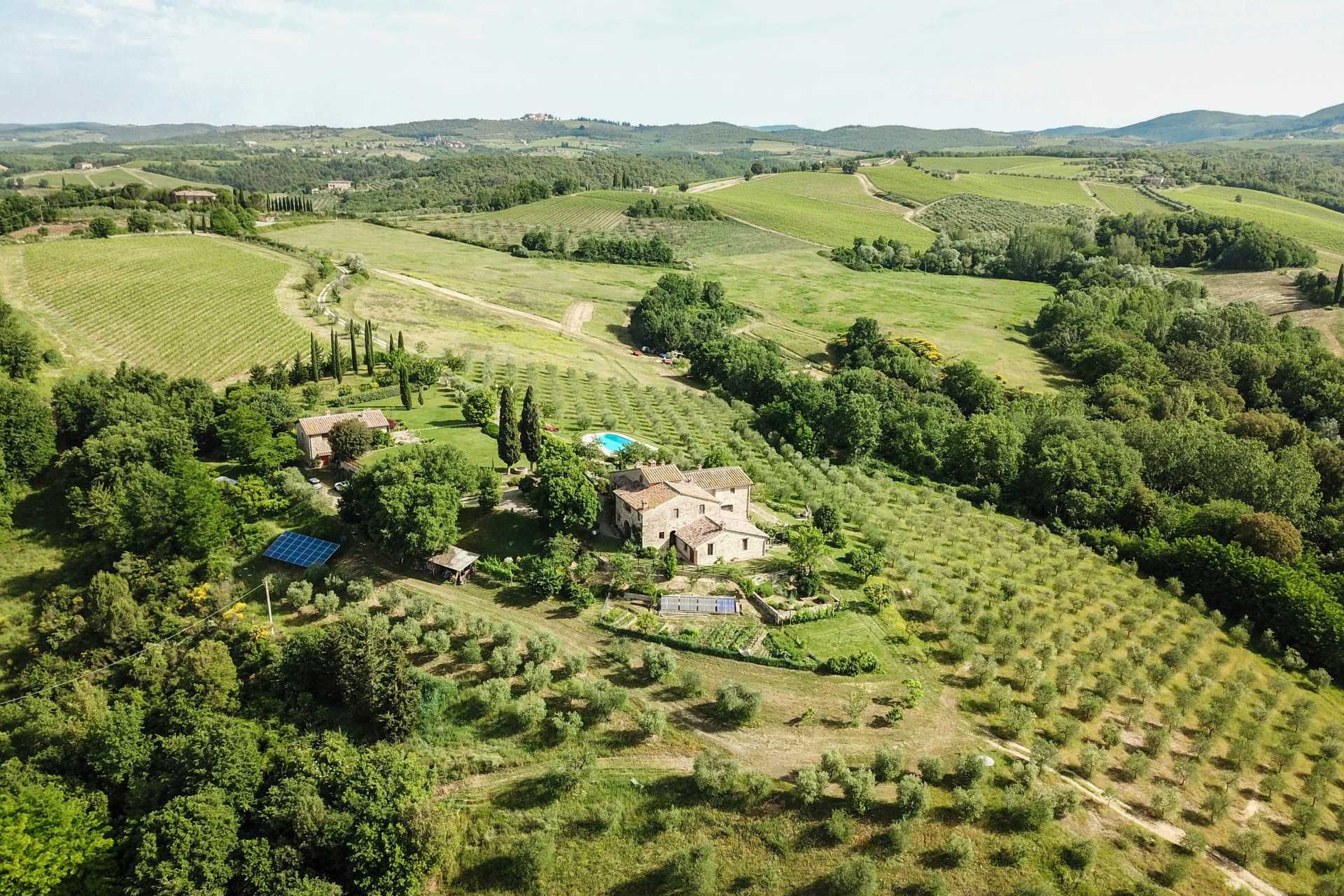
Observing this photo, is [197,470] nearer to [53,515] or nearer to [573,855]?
[53,515]

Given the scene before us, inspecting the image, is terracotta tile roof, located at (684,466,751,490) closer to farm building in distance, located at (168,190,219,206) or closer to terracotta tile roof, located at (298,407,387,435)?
terracotta tile roof, located at (298,407,387,435)

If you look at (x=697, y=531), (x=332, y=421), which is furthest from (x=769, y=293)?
(x=697, y=531)

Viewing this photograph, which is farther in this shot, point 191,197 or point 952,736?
point 191,197

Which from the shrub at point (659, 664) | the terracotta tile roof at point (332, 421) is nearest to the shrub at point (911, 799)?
the shrub at point (659, 664)

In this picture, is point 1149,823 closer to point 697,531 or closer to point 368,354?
point 697,531

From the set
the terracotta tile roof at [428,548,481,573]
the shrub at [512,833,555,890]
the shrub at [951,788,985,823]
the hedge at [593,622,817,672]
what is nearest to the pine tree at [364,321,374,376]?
the terracotta tile roof at [428,548,481,573]

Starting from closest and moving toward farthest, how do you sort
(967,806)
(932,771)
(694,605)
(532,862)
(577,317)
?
(532,862), (967,806), (932,771), (694,605), (577,317)
